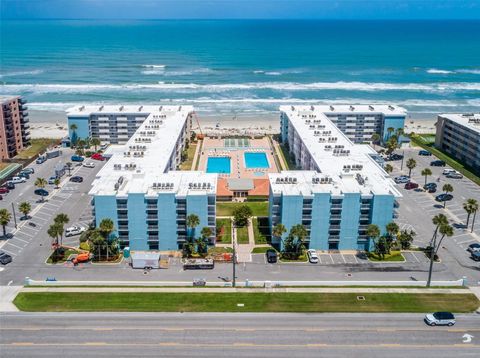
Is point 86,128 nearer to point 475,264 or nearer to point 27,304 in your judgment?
point 27,304

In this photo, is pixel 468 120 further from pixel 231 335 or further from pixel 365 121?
pixel 231 335

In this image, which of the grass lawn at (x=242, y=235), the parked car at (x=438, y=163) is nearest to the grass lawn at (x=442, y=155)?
the parked car at (x=438, y=163)

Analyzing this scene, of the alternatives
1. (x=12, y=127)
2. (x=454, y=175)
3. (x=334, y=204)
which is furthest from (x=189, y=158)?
(x=454, y=175)

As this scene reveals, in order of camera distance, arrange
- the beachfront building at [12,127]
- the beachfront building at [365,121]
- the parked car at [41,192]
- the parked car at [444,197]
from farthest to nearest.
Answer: the beachfront building at [365,121], the beachfront building at [12,127], the parked car at [41,192], the parked car at [444,197]

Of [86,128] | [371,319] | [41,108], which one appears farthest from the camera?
[41,108]

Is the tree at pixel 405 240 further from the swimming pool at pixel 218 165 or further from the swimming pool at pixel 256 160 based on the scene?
the swimming pool at pixel 218 165

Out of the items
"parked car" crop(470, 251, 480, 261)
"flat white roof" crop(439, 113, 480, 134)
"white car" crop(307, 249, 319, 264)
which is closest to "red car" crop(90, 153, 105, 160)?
"white car" crop(307, 249, 319, 264)

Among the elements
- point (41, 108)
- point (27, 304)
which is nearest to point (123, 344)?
point (27, 304)
